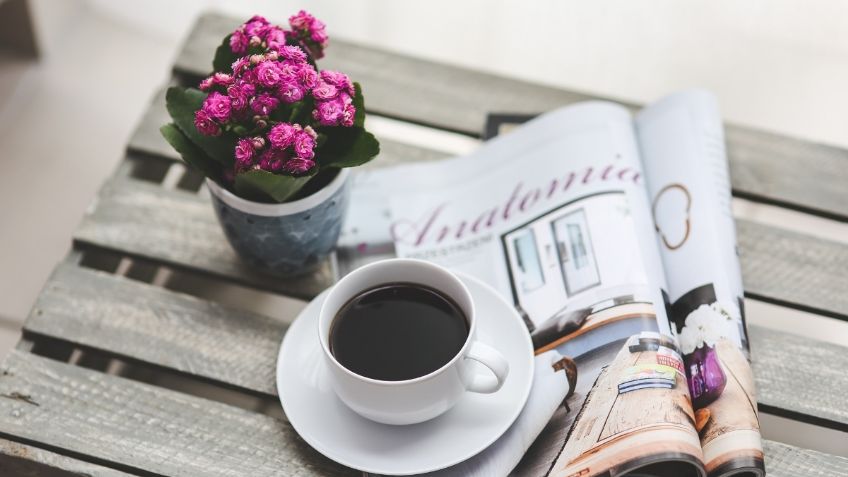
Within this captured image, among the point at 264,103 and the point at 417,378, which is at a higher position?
the point at 264,103

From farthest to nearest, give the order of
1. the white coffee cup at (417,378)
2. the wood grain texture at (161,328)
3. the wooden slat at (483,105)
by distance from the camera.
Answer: the wooden slat at (483,105) → the wood grain texture at (161,328) → the white coffee cup at (417,378)

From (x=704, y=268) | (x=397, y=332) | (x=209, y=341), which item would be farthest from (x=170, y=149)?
(x=704, y=268)

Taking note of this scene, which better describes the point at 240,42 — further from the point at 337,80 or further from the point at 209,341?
the point at 209,341

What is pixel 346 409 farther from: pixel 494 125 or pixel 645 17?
pixel 645 17

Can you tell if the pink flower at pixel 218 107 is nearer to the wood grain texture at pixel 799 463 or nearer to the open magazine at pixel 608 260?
the open magazine at pixel 608 260

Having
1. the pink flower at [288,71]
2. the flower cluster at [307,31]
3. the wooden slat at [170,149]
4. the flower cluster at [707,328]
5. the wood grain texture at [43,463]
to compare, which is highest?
the flower cluster at [307,31]

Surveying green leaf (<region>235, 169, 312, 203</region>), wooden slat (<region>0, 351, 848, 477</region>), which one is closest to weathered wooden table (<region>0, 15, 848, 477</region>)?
wooden slat (<region>0, 351, 848, 477</region>)

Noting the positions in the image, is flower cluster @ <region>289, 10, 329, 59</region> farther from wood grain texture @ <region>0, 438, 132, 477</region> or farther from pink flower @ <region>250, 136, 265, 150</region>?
wood grain texture @ <region>0, 438, 132, 477</region>

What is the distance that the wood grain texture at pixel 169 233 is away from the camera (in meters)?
0.68

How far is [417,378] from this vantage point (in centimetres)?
52

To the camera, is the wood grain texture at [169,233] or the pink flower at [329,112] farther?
the wood grain texture at [169,233]

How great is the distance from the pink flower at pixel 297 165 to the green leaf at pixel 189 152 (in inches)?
2.8

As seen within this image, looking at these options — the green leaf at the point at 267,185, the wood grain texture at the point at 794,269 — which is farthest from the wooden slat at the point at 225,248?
the green leaf at the point at 267,185

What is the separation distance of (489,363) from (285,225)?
18 cm
